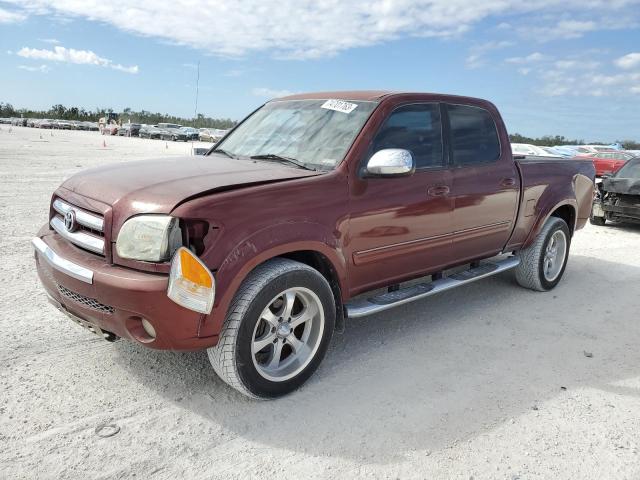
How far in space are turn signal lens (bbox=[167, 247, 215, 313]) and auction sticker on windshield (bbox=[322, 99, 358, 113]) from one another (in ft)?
6.11

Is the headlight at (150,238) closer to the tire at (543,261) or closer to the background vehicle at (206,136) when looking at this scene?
the tire at (543,261)

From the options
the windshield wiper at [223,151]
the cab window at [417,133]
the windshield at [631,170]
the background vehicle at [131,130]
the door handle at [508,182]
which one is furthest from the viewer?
the background vehicle at [131,130]

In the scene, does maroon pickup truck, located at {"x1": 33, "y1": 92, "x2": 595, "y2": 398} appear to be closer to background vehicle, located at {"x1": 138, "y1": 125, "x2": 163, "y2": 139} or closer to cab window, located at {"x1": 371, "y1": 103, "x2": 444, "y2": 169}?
cab window, located at {"x1": 371, "y1": 103, "x2": 444, "y2": 169}

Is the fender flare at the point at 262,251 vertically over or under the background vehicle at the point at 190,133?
under

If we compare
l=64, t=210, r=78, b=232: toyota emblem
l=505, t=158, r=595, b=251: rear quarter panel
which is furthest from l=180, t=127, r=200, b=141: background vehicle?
l=64, t=210, r=78, b=232: toyota emblem

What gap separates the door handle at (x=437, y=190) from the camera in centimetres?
414

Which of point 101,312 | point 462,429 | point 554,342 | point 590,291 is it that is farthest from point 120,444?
point 590,291

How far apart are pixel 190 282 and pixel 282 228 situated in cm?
66

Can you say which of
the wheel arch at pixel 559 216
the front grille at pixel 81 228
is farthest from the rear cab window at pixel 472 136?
the front grille at pixel 81 228

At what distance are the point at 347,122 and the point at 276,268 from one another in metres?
1.38

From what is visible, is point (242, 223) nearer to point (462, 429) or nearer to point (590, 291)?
point (462, 429)

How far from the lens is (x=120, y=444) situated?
2781 millimetres

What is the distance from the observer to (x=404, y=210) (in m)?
3.91

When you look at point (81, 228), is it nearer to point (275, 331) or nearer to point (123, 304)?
point (123, 304)
